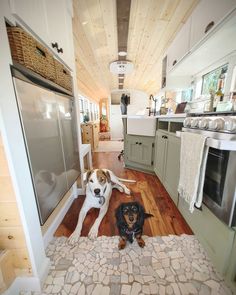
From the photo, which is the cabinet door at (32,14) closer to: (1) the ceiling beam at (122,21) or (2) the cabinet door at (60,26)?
(2) the cabinet door at (60,26)

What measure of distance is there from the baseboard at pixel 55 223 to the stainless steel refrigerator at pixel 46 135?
12.3 inches

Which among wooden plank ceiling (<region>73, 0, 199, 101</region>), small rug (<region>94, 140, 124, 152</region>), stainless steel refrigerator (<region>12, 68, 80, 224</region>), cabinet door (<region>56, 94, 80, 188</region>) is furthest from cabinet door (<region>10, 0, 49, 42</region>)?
small rug (<region>94, 140, 124, 152</region>)

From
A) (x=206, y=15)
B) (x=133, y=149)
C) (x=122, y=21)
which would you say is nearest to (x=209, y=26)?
(x=206, y=15)

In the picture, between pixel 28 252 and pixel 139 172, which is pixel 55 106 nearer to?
pixel 28 252

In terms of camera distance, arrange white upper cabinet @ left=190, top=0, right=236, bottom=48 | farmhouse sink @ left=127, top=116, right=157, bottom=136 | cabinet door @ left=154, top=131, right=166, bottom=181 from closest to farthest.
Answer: white upper cabinet @ left=190, top=0, right=236, bottom=48
cabinet door @ left=154, top=131, right=166, bottom=181
farmhouse sink @ left=127, top=116, right=157, bottom=136

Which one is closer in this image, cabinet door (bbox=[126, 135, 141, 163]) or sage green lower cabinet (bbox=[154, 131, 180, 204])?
sage green lower cabinet (bbox=[154, 131, 180, 204])

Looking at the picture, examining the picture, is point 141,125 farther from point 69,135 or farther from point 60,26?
point 60,26

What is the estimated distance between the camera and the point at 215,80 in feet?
5.22

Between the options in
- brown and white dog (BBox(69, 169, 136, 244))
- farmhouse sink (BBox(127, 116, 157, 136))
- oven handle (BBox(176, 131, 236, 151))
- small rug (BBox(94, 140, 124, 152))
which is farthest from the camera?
small rug (BBox(94, 140, 124, 152))

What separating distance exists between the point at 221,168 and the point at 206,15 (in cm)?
140

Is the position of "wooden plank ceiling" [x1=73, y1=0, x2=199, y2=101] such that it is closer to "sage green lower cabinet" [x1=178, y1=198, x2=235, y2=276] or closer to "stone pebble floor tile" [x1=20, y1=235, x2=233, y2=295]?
"sage green lower cabinet" [x1=178, y1=198, x2=235, y2=276]

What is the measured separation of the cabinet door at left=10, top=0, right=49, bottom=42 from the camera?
67 cm

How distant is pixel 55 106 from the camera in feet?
3.42

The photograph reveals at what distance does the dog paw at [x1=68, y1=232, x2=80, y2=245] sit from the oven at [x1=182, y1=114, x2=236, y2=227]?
102 cm
